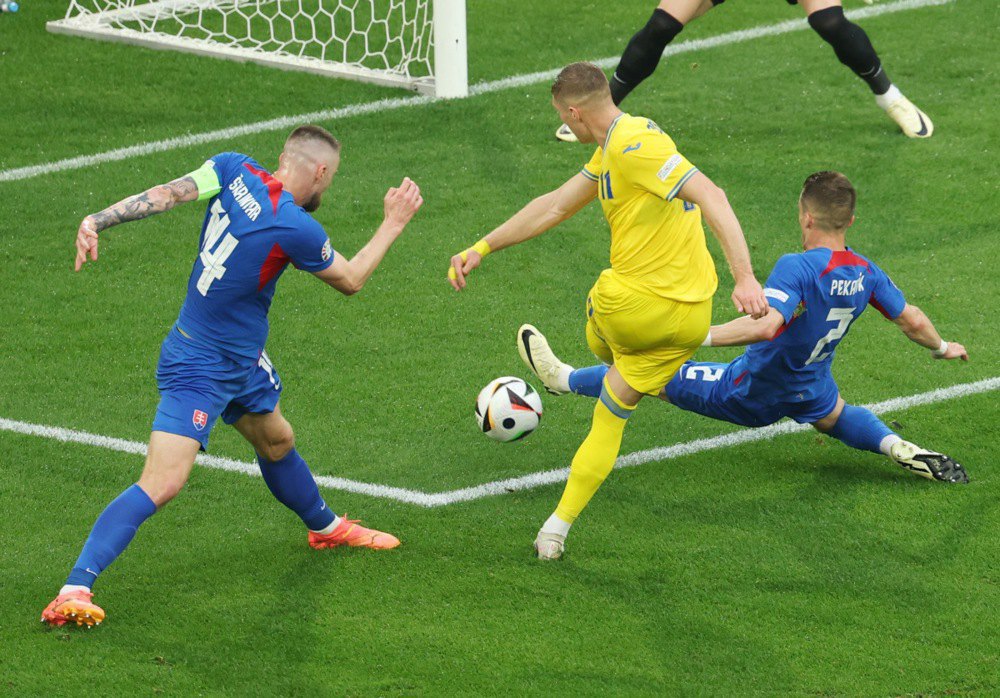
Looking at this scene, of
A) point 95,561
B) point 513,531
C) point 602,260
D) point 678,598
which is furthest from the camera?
point 602,260

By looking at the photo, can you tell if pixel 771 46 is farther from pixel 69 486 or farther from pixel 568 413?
pixel 69 486

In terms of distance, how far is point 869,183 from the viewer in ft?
31.0

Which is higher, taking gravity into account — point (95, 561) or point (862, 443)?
point (95, 561)

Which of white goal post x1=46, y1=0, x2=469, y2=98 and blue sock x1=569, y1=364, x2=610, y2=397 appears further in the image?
white goal post x1=46, y1=0, x2=469, y2=98

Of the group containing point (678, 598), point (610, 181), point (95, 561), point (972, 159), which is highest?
point (610, 181)

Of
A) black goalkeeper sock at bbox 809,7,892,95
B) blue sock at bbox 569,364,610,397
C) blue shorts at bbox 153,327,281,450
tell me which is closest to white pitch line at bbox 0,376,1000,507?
blue sock at bbox 569,364,610,397

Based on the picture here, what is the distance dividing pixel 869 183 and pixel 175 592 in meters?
5.76

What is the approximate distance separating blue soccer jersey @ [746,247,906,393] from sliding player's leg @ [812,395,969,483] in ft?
0.86

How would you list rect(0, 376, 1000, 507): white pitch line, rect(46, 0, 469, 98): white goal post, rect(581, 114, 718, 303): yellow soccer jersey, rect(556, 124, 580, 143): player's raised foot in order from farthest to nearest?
1. rect(46, 0, 469, 98): white goal post
2. rect(556, 124, 580, 143): player's raised foot
3. rect(0, 376, 1000, 507): white pitch line
4. rect(581, 114, 718, 303): yellow soccer jersey

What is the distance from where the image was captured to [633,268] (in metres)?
5.66

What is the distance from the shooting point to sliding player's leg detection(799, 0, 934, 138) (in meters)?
9.15

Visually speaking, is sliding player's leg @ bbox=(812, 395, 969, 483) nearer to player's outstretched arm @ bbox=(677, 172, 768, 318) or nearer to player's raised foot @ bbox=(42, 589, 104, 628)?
player's outstretched arm @ bbox=(677, 172, 768, 318)

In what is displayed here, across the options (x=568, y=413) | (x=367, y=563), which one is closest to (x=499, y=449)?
(x=568, y=413)

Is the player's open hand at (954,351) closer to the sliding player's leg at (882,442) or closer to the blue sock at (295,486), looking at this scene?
the sliding player's leg at (882,442)
